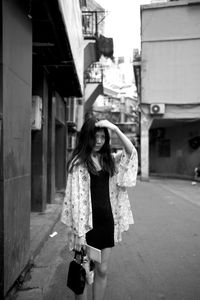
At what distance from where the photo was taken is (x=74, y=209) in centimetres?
277

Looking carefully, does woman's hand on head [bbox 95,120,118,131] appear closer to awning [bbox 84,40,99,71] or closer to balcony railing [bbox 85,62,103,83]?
awning [bbox 84,40,99,71]

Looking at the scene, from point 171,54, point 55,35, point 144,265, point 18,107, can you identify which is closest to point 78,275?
point 18,107

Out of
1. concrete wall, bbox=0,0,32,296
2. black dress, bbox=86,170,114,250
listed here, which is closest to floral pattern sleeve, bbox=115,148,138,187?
black dress, bbox=86,170,114,250

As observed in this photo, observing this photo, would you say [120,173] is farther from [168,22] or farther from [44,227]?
[168,22]

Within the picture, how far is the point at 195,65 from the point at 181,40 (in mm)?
1633

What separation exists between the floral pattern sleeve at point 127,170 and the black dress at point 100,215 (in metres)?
0.16

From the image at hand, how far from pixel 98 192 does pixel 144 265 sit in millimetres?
2333

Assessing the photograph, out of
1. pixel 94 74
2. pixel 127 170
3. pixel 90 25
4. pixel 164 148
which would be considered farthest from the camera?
pixel 164 148

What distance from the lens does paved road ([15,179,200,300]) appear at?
12.4ft

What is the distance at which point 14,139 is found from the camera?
143 inches

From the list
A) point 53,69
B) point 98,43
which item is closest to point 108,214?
point 53,69

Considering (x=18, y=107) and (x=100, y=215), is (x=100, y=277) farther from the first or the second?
(x=18, y=107)

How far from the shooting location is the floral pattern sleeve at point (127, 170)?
→ 9.79 ft

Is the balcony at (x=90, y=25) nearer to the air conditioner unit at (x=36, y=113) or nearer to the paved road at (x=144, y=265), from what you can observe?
the air conditioner unit at (x=36, y=113)
